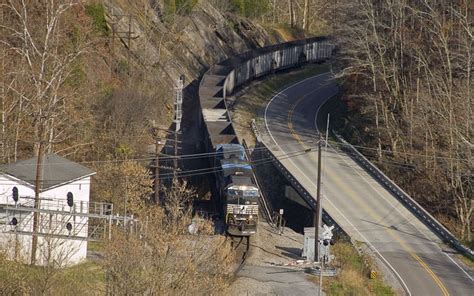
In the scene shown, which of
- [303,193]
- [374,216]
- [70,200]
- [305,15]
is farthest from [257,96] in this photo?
[305,15]

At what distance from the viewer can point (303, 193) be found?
4884 cm

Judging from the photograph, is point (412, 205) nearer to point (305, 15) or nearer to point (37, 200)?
point (37, 200)

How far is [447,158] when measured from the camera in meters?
51.1

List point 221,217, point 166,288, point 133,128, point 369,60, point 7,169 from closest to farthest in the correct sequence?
point 166,288 < point 7,169 < point 221,217 < point 133,128 < point 369,60

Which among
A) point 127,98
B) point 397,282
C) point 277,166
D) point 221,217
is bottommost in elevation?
point 397,282

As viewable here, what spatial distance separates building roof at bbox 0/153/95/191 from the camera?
3609cm

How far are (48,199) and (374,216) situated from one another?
21.3 m

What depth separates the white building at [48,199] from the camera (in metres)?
33.8

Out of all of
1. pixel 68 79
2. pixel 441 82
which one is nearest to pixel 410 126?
pixel 441 82

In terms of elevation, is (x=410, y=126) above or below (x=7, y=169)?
above

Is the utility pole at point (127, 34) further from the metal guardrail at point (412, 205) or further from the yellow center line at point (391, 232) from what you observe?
the metal guardrail at point (412, 205)

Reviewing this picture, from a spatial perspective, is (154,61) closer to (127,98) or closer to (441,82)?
(127,98)

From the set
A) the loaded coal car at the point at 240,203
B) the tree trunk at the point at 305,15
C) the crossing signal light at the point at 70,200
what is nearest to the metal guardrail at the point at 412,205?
the loaded coal car at the point at 240,203

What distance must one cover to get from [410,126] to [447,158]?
5.39 m
